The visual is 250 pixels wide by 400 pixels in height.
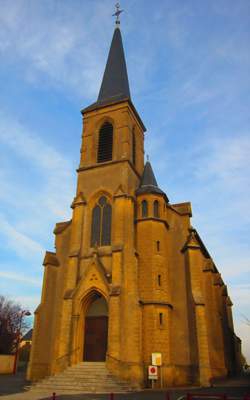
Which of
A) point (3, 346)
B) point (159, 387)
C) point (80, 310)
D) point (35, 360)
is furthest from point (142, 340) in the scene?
point (3, 346)

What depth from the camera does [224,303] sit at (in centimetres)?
4053

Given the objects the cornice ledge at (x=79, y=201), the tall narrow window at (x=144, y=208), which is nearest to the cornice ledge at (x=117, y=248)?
the tall narrow window at (x=144, y=208)

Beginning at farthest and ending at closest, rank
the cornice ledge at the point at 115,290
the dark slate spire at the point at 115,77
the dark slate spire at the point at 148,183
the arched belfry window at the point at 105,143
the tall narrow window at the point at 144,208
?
1. the dark slate spire at the point at 115,77
2. the arched belfry window at the point at 105,143
3. the dark slate spire at the point at 148,183
4. the tall narrow window at the point at 144,208
5. the cornice ledge at the point at 115,290

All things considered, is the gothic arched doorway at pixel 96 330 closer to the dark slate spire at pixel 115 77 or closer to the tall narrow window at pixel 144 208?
the tall narrow window at pixel 144 208

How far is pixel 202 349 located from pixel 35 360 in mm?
11212

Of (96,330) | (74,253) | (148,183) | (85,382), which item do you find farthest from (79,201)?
(85,382)

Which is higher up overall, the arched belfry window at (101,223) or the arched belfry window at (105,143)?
the arched belfry window at (105,143)

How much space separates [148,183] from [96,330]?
1217cm

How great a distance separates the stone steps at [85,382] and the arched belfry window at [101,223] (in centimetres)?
847

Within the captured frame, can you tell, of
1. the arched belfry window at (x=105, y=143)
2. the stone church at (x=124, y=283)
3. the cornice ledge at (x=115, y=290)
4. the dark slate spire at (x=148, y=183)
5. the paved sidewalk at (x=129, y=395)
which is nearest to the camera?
the paved sidewalk at (x=129, y=395)

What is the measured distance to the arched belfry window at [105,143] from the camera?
3034 cm

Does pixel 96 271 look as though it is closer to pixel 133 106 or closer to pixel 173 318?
pixel 173 318

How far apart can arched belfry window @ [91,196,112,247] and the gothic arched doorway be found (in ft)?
13.2

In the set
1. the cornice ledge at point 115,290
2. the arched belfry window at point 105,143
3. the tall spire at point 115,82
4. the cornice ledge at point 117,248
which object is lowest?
the cornice ledge at point 115,290
